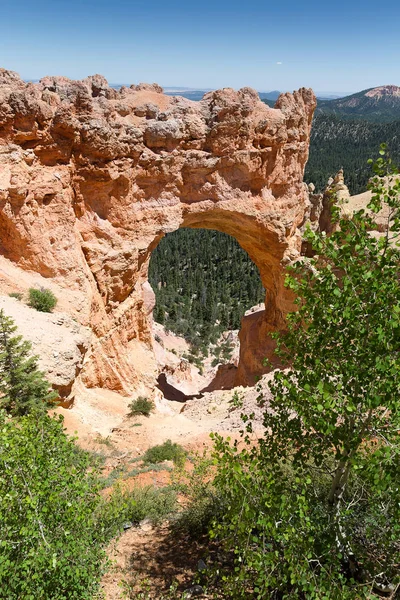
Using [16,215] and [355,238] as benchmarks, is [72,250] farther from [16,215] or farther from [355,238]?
[355,238]

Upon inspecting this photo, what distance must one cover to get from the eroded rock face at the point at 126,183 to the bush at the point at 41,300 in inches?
52.9

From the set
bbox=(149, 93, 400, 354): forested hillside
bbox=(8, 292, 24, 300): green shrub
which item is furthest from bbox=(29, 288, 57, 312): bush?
bbox=(149, 93, 400, 354): forested hillside

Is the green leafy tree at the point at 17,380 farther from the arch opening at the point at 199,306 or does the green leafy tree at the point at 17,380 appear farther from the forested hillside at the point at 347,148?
the forested hillside at the point at 347,148

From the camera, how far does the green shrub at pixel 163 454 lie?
40.9 ft

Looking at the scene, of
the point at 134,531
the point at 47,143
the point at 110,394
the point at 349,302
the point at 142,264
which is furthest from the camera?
the point at 142,264

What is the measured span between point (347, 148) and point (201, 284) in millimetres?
103193

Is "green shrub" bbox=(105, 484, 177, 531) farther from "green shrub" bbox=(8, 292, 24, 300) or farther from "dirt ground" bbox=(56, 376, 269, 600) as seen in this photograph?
"green shrub" bbox=(8, 292, 24, 300)

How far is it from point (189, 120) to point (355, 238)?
14851 millimetres

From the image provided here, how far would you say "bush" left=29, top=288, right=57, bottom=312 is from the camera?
1431 centimetres

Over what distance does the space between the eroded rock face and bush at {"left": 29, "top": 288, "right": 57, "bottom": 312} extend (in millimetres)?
1344

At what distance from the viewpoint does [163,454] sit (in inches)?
498

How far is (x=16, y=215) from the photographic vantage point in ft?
48.3

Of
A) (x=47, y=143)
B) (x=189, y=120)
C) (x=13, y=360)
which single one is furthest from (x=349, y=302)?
(x=189, y=120)

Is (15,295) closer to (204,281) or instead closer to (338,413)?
(338,413)
